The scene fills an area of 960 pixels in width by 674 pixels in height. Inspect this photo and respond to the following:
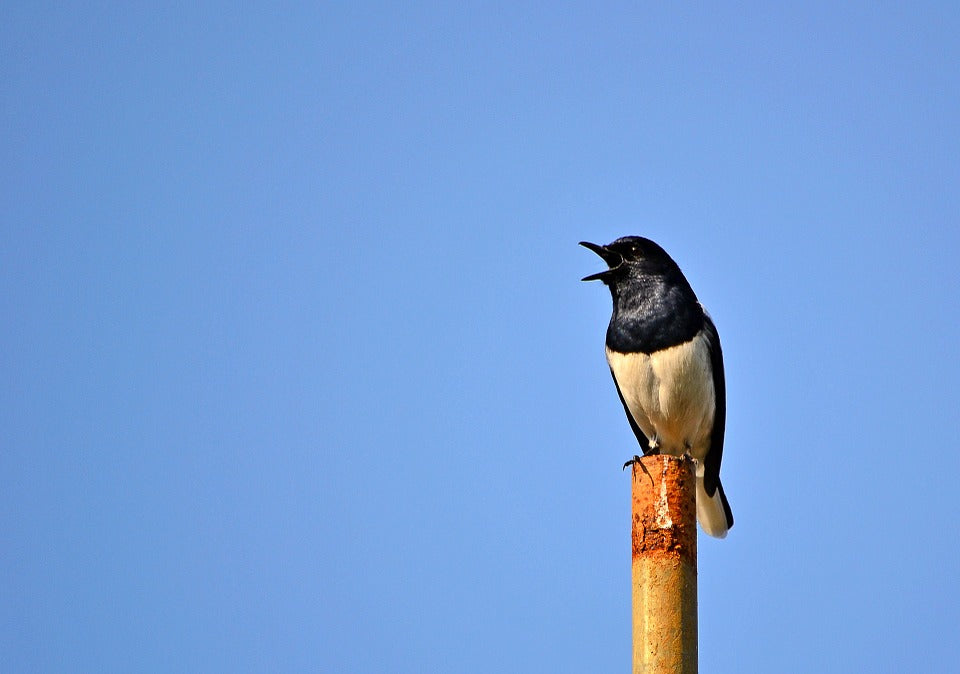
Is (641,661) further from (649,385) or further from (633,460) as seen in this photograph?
(649,385)

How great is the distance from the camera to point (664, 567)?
6.47 m

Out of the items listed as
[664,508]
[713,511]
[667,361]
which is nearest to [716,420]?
[713,511]

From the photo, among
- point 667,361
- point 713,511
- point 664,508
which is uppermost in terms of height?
point 667,361

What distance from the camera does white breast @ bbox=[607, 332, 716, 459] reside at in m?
9.26

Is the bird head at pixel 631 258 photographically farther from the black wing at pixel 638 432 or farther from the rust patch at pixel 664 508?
the rust patch at pixel 664 508

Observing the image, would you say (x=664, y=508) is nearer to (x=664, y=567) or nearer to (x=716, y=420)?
(x=664, y=567)

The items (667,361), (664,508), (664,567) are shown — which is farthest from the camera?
(667,361)

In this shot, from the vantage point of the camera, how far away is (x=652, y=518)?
677 cm

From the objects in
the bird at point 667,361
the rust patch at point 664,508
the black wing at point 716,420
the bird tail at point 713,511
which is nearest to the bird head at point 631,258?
the bird at point 667,361

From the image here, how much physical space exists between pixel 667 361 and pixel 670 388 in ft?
0.61

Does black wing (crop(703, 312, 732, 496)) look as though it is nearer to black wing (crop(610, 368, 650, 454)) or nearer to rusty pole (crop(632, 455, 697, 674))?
black wing (crop(610, 368, 650, 454))

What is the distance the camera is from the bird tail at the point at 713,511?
10.1 m

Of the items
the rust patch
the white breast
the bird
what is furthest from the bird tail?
the rust patch

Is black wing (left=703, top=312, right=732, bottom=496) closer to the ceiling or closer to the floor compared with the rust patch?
closer to the ceiling
